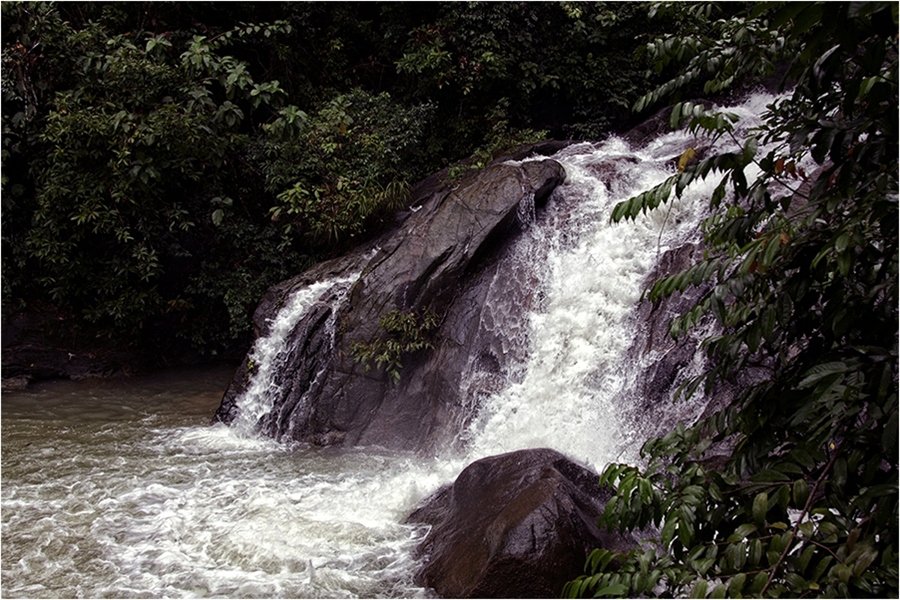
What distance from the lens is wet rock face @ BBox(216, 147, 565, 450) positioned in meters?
7.50

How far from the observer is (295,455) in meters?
7.15

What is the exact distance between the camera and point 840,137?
2080mm

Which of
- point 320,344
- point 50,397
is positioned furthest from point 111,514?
point 50,397

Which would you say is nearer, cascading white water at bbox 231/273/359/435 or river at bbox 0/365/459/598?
river at bbox 0/365/459/598

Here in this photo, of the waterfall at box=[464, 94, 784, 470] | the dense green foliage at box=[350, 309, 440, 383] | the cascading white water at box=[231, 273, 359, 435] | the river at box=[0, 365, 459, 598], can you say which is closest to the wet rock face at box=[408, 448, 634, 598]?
the river at box=[0, 365, 459, 598]

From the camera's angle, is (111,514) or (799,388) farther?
(111,514)

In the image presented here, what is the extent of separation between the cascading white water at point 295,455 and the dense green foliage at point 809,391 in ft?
9.66

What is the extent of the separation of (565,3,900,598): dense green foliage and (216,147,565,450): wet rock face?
16.7 feet

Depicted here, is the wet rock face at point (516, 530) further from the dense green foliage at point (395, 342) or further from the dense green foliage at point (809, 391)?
the dense green foliage at point (395, 342)

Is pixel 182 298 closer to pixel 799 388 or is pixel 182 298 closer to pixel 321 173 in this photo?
pixel 321 173

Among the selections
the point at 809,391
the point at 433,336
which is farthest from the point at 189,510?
the point at 809,391

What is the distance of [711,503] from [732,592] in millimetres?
408

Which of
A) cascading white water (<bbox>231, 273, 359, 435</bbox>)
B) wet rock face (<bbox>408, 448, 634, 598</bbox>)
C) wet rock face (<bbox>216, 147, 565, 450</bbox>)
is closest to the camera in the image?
wet rock face (<bbox>408, 448, 634, 598</bbox>)

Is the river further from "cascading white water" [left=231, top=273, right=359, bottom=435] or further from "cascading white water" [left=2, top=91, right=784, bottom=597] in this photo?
"cascading white water" [left=231, top=273, right=359, bottom=435]
